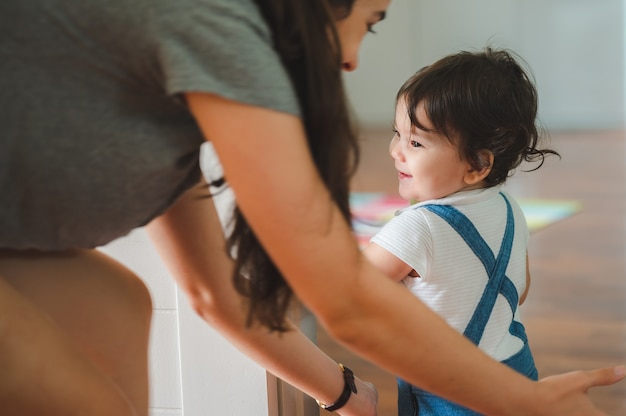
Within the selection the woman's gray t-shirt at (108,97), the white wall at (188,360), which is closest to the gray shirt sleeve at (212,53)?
the woman's gray t-shirt at (108,97)

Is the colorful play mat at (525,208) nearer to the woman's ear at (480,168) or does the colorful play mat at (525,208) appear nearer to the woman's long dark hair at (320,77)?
the woman's ear at (480,168)

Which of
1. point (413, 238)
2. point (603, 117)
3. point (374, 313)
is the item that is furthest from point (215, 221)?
point (603, 117)

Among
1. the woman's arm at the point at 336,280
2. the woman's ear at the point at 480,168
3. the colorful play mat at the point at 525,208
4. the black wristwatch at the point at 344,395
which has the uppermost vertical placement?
the woman's arm at the point at 336,280

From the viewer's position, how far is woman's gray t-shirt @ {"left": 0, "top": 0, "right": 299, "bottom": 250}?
0.75 metres

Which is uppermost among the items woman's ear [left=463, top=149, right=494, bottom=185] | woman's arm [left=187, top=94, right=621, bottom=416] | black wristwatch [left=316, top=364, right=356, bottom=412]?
woman's arm [left=187, top=94, right=621, bottom=416]

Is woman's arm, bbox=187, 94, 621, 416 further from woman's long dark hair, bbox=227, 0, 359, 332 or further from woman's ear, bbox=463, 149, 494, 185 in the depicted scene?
woman's ear, bbox=463, 149, 494, 185

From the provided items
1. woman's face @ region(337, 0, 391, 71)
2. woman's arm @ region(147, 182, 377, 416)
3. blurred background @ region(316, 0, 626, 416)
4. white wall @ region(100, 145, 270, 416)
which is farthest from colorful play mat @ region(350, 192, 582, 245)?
woman's face @ region(337, 0, 391, 71)

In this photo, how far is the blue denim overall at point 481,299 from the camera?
1461mm

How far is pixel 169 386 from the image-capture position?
5.67ft

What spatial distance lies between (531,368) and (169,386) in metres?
0.68

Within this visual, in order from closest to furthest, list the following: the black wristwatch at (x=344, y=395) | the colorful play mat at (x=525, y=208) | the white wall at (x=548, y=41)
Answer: the black wristwatch at (x=344, y=395) → the colorful play mat at (x=525, y=208) → the white wall at (x=548, y=41)

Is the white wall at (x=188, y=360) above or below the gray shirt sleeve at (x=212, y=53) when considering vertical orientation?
below

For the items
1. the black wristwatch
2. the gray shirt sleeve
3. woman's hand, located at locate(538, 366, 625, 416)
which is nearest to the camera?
the gray shirt sleeve

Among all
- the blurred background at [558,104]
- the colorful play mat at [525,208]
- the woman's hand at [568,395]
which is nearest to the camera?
the woman's hand at [568,395]
